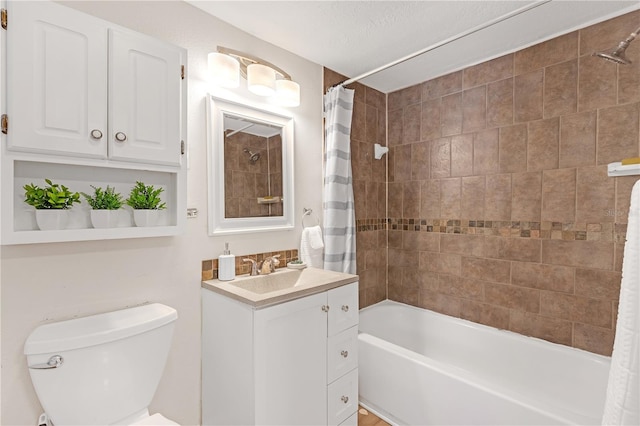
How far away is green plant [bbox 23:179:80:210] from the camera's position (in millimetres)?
1078

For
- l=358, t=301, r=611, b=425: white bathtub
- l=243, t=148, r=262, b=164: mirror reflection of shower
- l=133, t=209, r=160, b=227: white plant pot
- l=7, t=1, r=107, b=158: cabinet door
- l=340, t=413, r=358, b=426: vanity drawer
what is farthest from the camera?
l=243, t=148, r=262, b=164: mirror reflection of shower

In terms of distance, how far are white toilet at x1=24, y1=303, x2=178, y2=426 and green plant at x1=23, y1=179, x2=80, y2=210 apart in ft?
1.57

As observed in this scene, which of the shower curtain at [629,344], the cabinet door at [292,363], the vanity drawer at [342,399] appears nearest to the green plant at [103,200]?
the cabinet door at [292,363]

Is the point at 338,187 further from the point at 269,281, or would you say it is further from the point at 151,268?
the point at 151,268

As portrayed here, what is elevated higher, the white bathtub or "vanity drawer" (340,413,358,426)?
the white bathtub

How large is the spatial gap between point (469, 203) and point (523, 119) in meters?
0.68

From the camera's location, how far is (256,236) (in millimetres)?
1930

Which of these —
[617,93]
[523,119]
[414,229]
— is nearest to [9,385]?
[414,229]

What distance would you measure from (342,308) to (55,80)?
1.60 metres

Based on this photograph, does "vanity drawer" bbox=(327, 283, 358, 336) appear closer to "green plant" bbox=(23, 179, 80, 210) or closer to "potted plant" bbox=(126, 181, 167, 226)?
"potted plant" bbox=(126, 181, 167, 226)

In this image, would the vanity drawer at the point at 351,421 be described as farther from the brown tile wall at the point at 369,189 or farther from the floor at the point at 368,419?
the brown tile wall at the point at 369,189

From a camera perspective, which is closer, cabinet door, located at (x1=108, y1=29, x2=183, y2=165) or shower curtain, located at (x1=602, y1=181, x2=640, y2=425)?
shower curtain, located at (x1=602, y1=181, x2=640, y2=425)

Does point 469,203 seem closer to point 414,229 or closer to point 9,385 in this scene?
point 414,229

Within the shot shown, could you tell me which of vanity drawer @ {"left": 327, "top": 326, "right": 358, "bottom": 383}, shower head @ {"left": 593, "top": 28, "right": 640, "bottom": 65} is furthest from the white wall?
shower head @ {"left": 593, "top": 28, "right": 640, "bottom": 65}
